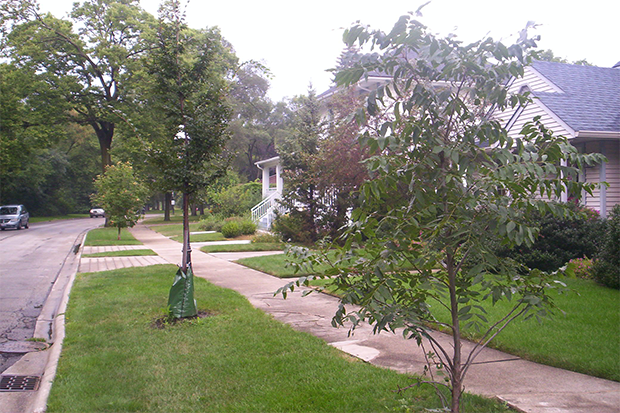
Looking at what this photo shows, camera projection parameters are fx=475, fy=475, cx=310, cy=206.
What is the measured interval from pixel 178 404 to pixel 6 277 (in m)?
10.6

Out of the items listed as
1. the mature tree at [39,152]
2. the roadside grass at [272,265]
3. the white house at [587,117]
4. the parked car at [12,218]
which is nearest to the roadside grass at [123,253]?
the roadside grass at [272,265]

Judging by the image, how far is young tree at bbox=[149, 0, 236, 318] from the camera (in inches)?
283

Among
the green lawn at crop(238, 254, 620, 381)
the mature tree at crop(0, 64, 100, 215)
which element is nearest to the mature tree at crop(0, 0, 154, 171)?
the mature tree at crop(0, 64, 100, 215)

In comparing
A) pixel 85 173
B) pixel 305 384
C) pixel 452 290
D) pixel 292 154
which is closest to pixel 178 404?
pixel 305 384

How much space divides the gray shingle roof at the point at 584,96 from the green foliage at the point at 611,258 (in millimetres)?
3628

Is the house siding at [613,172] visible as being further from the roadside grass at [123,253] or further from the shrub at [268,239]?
the roadside grass at [123,253]

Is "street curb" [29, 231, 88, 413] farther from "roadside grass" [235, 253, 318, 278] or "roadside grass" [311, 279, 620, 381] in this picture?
"roadside grass" [235, 253, 318, 278]

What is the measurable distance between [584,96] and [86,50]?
95.8 ft

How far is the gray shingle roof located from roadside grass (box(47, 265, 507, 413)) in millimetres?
9200

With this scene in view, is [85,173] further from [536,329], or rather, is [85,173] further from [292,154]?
[536,329]

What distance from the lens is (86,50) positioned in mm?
31000

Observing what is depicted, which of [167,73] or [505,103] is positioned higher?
[167,73]

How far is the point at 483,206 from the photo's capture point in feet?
9.94

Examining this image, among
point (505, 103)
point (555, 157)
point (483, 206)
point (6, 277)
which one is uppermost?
point (505, 103)
